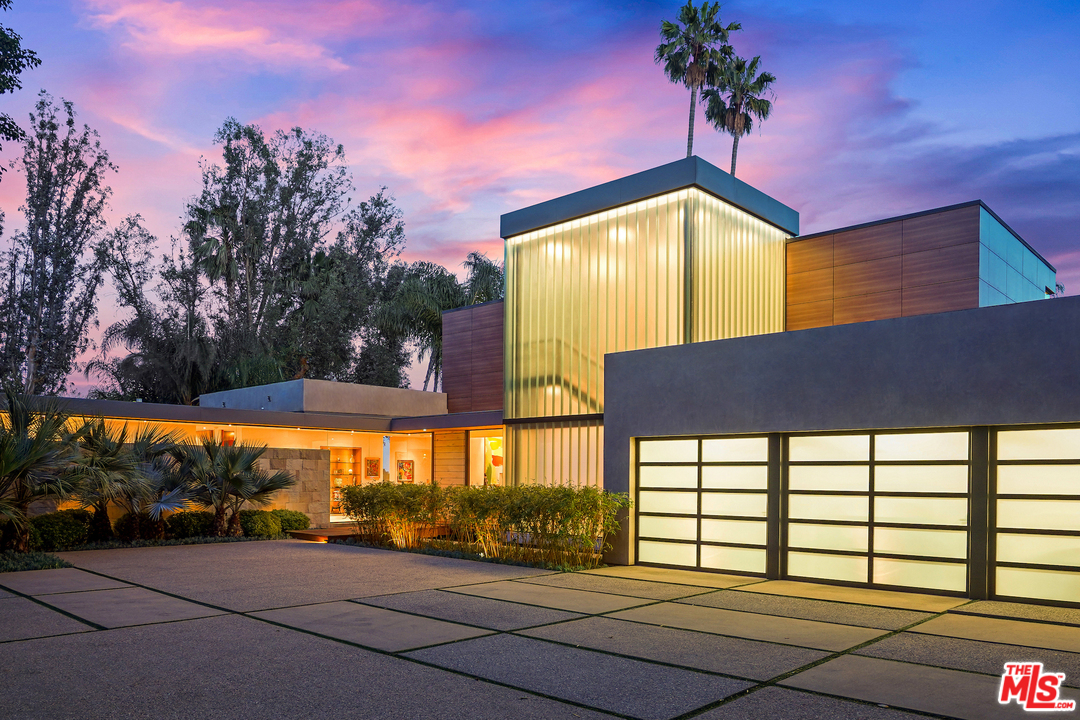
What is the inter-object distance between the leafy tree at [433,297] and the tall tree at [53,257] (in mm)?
13384

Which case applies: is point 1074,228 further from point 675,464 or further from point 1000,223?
point 675,464

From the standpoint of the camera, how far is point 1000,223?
15.5m

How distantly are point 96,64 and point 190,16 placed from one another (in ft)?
18.9

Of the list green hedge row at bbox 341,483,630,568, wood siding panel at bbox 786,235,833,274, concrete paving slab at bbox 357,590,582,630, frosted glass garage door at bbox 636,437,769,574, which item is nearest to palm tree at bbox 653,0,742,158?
wood siding panel at bbox 786,235,833,274

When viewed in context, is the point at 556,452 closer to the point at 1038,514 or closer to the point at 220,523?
the point at 220,523

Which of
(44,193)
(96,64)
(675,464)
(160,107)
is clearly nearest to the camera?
(675,464)

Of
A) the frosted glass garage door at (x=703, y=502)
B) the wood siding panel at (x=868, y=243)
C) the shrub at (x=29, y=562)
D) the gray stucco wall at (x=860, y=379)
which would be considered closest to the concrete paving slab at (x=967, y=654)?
the gray stucco wall at (x=860, y=379)

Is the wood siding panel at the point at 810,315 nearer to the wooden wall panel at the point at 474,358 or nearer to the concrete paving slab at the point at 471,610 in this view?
the wooden wall panel at the point at 474,358

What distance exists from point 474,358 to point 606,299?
9.27m

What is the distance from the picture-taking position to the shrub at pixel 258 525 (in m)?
16.5

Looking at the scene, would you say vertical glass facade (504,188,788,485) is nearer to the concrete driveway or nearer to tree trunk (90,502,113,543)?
the concrete driveway

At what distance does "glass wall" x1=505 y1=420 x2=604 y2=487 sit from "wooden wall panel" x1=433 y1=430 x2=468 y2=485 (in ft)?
22.5

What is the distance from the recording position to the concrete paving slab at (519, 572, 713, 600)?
371 inches

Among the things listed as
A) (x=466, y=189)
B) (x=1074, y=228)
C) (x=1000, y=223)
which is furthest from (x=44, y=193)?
(x=1074, y=228)
